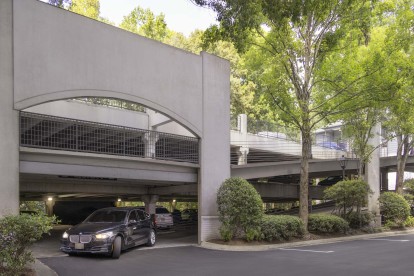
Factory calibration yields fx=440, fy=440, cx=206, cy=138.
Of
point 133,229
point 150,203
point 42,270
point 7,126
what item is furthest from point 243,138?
point 42,270

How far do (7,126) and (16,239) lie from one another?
14.1 feet

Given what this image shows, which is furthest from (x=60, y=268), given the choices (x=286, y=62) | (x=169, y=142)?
(x=286, y=62)

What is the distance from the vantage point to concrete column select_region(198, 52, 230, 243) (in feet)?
60.2

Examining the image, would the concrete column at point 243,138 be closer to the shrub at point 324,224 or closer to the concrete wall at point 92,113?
the concrete wall at point 92,113

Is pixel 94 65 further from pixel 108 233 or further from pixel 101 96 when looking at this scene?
pixel 108 233

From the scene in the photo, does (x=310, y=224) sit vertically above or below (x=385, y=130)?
below

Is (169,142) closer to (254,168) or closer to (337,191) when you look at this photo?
(254,168)

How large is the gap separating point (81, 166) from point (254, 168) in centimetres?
1232

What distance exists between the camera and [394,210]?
27031 mm

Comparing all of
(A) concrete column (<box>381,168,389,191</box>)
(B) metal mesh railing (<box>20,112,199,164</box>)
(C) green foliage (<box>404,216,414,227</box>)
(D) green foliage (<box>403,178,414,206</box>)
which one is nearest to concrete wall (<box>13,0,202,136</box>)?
(B) metal mesh railing (<box>20,112,199,164</box>)

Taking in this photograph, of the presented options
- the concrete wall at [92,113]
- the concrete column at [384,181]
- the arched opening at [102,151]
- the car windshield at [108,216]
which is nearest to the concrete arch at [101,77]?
the arched opening at [102,151]

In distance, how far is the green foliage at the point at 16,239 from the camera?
9.02m

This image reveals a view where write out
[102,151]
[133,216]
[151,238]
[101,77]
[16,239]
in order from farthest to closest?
1. [151,238]
2. [102,151]
3. [133,216]
4. [101,77]
5. [16,239]

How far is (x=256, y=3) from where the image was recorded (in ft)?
43.5
